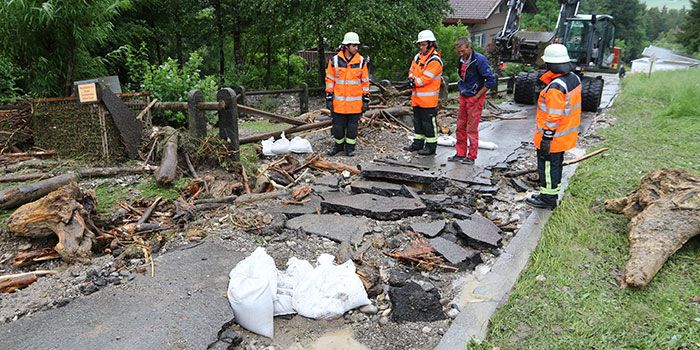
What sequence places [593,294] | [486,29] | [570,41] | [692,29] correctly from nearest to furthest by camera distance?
[593,294] < [570,41] < [486,29] < [692,29]

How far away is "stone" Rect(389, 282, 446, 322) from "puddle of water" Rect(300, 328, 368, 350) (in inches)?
15.3

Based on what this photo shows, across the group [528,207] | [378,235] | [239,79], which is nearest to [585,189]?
[528,207]

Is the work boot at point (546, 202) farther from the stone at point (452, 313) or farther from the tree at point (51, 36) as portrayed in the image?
the tree at point (51, 36)

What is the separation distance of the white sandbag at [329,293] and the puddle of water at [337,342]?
0.16m

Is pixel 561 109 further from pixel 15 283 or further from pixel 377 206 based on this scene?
pixel 15 283

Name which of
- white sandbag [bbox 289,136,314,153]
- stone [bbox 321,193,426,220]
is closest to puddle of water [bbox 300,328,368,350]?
stone [bbox 321,193,426,220]

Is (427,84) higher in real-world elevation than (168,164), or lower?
higher

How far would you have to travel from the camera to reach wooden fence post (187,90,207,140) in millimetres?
5941

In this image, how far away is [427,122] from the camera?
24.9 feet

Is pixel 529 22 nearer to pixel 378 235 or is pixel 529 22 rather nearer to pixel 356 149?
A: pixel 356 149

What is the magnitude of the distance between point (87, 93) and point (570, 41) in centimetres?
1344

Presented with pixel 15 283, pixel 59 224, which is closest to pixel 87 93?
pixel 59 224

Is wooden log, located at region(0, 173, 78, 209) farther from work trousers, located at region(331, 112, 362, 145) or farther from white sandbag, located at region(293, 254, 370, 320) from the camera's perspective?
work trousers, located at region(331, 112, 362, 145)

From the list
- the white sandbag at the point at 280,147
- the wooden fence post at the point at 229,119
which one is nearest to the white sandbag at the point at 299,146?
the white sandbag at the point at 280,147
